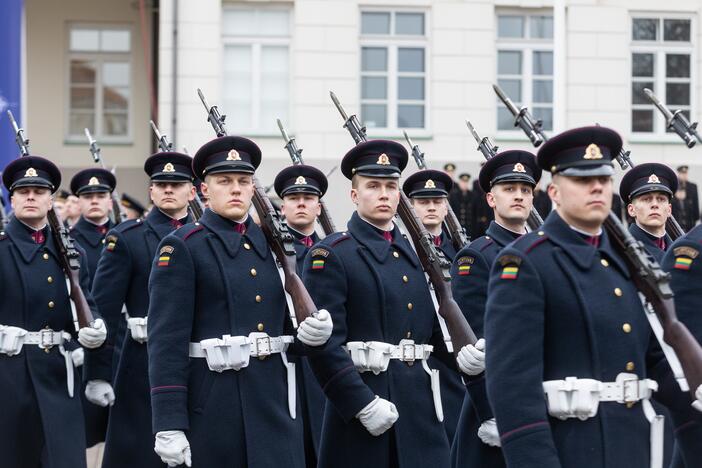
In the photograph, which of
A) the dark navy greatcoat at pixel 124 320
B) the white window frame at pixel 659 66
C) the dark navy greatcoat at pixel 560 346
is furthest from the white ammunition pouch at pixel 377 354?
the white window frame at pixel 659 66

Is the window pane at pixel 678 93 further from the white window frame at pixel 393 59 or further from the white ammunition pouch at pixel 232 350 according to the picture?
the white ammunition pouch at pixel 232 350

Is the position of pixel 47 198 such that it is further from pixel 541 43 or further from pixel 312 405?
pixel 541 43

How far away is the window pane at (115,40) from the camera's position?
984 inches

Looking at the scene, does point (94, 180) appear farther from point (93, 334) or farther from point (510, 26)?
point (510, 26)

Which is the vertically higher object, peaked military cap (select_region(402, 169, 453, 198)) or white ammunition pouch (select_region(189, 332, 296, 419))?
peaked military cap (select_region(402, 169, 453, 198))

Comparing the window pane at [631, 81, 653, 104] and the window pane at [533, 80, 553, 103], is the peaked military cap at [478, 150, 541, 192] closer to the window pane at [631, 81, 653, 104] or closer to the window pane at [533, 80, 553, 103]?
the window pane at [533, 80, 553, 103]

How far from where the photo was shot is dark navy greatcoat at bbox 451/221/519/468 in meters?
6.88

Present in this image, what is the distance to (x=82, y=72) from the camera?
25062 mm

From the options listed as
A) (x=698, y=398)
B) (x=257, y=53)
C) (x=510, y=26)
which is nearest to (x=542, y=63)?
(x=510, y=26)

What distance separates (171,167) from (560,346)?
4.56 metres

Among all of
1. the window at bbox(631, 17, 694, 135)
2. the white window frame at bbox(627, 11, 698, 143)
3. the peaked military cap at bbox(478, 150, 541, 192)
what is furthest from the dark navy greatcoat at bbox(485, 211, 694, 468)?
the window at bbox(631, 17, 694, 135)

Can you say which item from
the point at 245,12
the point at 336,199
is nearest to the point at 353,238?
the point at 336,199

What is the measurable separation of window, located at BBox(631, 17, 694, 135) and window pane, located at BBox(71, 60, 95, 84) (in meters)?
9.59

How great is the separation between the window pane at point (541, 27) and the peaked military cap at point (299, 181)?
12191 millimetres
